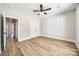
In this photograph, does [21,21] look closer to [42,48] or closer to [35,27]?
[35,27]

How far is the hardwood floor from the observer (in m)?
1.70

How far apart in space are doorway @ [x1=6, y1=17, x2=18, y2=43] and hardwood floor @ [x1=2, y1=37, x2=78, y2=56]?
0.09 meters

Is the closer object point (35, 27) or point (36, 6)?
point (36, 6)

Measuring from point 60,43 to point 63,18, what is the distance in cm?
42

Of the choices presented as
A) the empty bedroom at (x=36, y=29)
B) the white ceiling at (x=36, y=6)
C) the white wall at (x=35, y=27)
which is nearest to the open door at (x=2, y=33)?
the empty bedroom at (x=36, y=29)

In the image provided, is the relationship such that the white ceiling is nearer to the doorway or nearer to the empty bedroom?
the empty bedroom

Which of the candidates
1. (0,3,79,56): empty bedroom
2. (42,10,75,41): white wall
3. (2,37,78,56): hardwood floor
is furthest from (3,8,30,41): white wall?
(42,10,75,41): white wall

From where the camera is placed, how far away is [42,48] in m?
1.75

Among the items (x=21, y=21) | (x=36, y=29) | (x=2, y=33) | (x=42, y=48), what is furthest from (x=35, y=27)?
(x=2, y=33)

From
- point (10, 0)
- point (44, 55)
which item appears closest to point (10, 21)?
point (10, 0)

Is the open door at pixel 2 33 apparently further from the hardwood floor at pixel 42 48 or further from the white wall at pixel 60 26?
the white wall at pixel 60 26

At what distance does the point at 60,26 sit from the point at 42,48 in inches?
18.9

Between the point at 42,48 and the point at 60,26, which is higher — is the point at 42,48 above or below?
below

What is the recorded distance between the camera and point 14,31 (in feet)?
5.73
